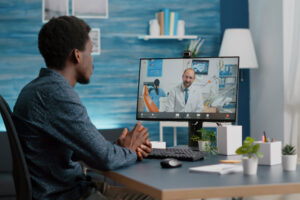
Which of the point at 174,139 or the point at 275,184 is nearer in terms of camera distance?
the point at 275,184

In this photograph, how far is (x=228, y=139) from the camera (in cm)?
225

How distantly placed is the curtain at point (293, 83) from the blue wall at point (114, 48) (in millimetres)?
963

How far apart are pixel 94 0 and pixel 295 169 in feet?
11.5

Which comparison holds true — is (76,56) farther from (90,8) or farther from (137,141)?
(90,8)

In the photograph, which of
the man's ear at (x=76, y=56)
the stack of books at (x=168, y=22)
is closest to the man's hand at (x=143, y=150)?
the man's ear at (x=76, y=56)

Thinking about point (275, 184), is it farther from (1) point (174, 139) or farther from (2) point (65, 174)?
(1) point (174, 139)

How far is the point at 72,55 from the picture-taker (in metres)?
1.96

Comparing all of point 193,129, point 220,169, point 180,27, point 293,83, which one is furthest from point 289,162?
point 180,27

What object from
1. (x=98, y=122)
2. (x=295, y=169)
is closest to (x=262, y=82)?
(x=98, y=122)

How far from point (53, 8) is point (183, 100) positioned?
2.69 metres

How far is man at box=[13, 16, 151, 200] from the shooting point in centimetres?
173

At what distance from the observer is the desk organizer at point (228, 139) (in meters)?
2.25

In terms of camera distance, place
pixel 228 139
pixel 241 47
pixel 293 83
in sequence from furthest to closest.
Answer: pixel 241 47, pixel 293 83, pixel 228 139

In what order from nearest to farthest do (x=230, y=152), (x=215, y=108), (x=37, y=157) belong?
(x=37, y=157), (x=230, y=152), (x=215, y=108)
